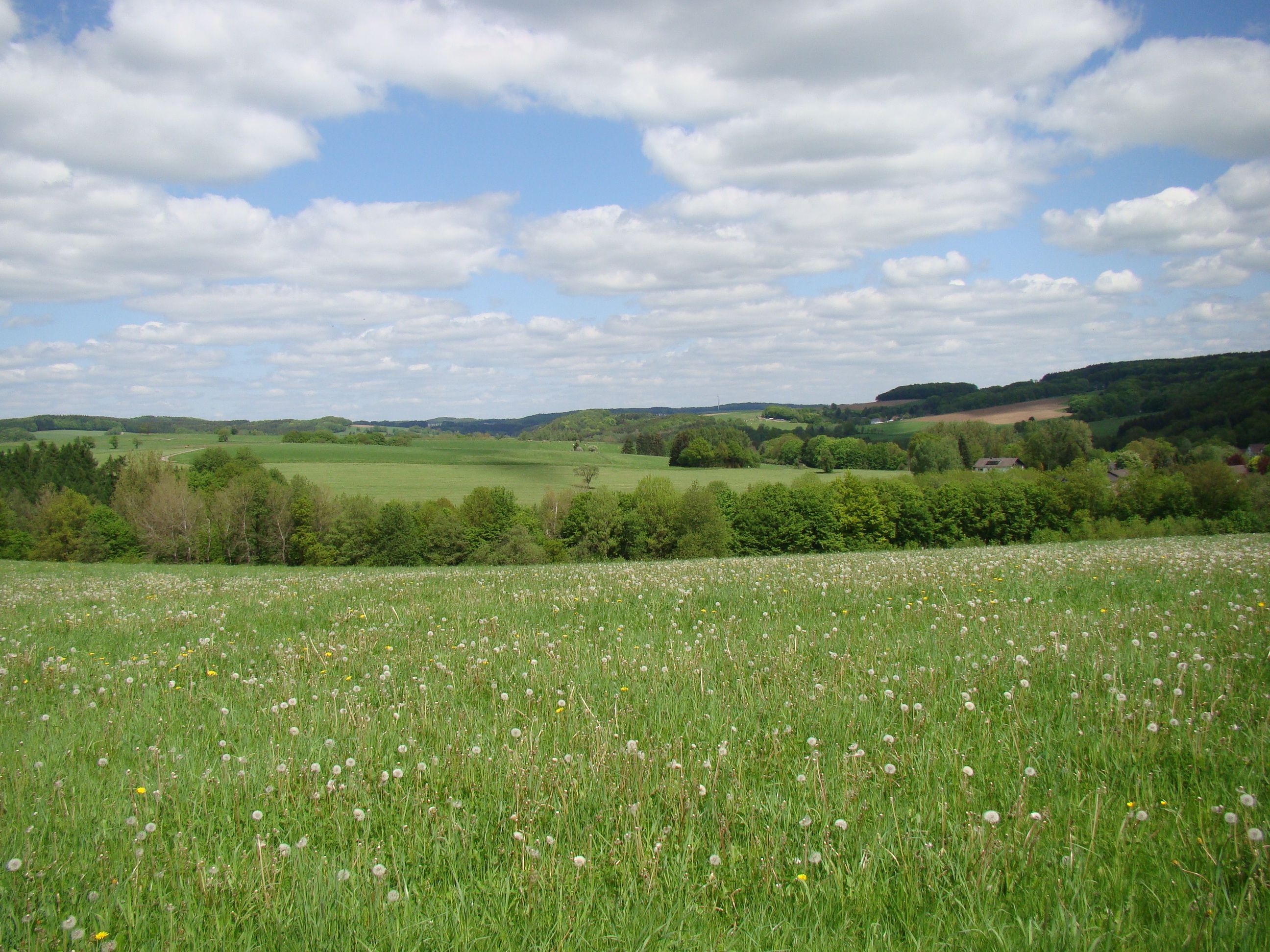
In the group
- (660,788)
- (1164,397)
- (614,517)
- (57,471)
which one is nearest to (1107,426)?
(1164,397)

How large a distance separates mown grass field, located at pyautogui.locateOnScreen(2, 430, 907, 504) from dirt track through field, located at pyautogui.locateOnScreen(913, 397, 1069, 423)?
104ft

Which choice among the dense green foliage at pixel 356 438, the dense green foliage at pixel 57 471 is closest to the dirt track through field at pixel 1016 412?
the dense green foliage at pixel 356 438

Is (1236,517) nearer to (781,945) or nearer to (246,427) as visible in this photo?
(781,945)

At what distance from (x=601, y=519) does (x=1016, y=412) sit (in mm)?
91397

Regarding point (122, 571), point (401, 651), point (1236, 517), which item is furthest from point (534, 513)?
point (401, 651)

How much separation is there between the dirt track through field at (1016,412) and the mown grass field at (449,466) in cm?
3168

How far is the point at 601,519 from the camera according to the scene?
6994 cm

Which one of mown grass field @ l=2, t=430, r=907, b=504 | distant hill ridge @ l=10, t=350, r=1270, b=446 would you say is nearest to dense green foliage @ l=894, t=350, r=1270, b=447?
distant hill ridge @ l=10, t=350, r=1270, b=446

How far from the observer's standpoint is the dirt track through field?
377ft

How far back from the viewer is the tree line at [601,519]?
65.8 metres

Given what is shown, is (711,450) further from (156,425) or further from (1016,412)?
(156,425)

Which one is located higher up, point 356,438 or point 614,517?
point 356,438

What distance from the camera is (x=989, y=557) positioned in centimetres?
1529

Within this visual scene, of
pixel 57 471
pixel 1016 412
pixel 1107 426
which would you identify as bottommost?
pixel 57 471
